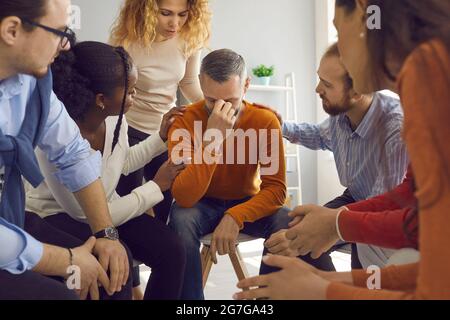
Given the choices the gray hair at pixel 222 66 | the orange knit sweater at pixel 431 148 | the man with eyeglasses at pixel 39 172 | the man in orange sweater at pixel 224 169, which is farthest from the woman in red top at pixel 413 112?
the gray hair at pixel 222 66

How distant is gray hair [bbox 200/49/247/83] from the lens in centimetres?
158

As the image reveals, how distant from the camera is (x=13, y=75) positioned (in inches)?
37.9

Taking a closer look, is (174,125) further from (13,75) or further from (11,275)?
(11,275)

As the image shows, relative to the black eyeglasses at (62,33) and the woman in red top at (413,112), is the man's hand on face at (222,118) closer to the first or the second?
the black eyeglasses at (62,33)

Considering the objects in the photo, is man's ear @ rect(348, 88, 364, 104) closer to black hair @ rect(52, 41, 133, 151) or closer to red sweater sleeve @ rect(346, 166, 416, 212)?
red sweater sleeve @ rect(346, 166, 416, 212)

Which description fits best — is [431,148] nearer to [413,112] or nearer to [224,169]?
[413,112]

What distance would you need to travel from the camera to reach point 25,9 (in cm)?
87

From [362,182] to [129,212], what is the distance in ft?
2.47

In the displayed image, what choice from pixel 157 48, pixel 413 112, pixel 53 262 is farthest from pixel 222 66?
pixel 413 112

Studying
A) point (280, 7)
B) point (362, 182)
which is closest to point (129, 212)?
point (362, 182)

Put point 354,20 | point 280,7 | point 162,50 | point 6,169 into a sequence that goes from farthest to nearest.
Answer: point 280,7 < point 162,50 < point 6,169 < point 354,20

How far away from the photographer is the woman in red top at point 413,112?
45 cm

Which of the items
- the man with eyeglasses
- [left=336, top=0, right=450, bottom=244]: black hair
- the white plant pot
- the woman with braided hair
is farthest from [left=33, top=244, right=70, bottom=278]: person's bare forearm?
the white plant pot

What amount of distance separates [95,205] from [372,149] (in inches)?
34.3
